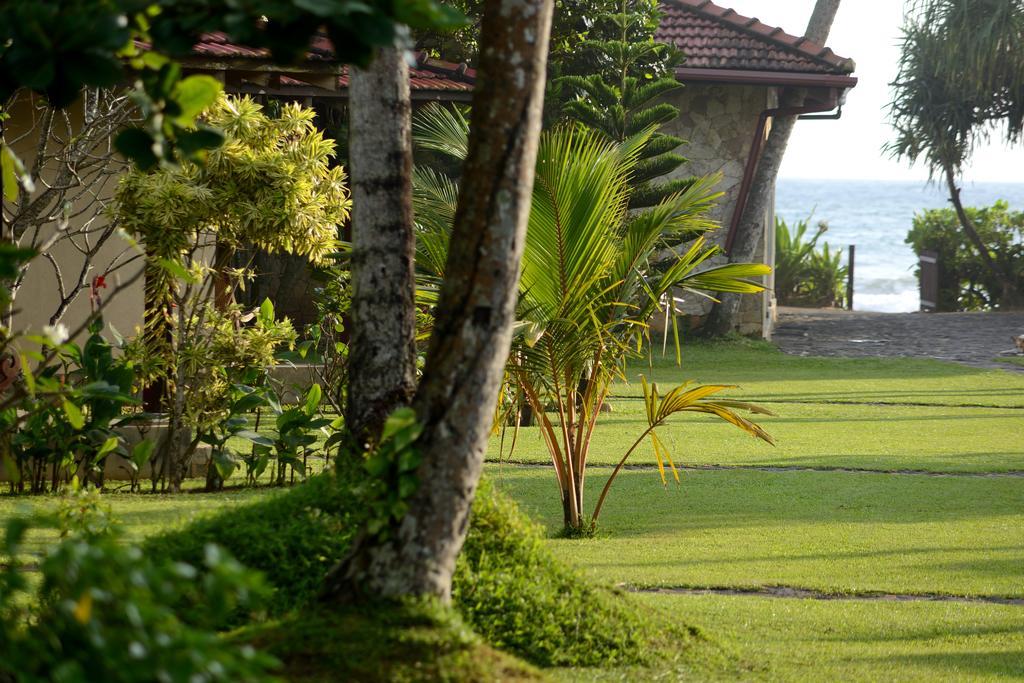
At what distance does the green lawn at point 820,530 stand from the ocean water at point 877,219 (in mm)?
14143

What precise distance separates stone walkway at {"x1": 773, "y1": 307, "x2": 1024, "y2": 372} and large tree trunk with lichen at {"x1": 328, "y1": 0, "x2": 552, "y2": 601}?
14.6 m

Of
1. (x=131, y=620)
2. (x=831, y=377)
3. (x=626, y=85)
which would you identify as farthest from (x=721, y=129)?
(x=131, y=620)

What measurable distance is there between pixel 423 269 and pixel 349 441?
287cm

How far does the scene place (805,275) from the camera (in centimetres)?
2423

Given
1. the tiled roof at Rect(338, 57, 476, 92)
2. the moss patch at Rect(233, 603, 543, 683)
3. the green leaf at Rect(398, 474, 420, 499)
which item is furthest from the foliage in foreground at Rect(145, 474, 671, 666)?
the tiled roof at Rect(338, 57, 476, 92)

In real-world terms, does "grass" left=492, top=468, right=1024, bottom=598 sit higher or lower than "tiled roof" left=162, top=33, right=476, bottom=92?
lower

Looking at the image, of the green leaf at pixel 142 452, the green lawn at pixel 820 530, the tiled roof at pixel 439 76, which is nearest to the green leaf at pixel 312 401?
the green lawn at pixel 820 530

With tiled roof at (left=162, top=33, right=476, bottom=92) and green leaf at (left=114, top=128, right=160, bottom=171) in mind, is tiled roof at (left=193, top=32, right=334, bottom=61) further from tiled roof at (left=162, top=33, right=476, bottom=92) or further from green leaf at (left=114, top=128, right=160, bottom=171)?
green leaf at (left=114, top=128, right=160, bottom=171)

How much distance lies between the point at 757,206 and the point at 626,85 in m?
4.93

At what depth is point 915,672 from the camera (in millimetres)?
4559

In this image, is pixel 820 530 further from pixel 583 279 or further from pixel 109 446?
pixel 109 446

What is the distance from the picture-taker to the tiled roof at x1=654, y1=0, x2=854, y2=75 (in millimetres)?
17141

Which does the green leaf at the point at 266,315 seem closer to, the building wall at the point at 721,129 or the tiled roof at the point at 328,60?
the tiled roof at the point at 328,60

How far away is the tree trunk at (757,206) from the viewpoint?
17531 millimetres
